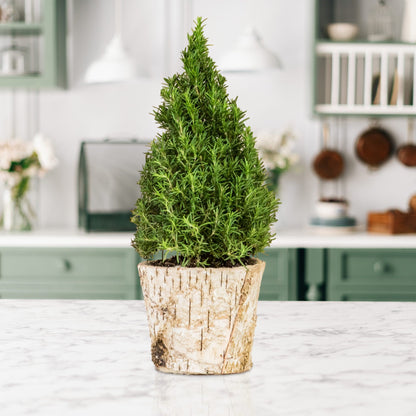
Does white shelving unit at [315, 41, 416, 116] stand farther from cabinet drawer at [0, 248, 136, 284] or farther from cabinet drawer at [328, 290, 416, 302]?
cabinet drawer at [0, 248, 136, 284]

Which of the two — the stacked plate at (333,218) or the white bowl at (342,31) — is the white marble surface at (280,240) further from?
the white bowl at (342,31)

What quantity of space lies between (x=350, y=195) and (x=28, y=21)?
193cm

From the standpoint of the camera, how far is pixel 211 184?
72 centimetres

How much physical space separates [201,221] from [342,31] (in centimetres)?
252

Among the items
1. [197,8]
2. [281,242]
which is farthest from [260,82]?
[281,242]

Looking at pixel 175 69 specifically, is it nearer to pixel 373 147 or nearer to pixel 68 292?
pixel 373 147

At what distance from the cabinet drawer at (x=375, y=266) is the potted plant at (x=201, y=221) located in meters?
2.09

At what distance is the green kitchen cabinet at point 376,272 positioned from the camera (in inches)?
109

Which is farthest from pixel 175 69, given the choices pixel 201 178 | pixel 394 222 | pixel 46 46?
pixel 201 178

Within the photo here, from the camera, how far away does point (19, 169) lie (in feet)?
9.77

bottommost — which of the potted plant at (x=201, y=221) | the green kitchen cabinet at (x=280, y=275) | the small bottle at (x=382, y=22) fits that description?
the green kitchen cabinet at (x=280, y=275)

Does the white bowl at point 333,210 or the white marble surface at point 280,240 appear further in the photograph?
the white bowl at point 333,210

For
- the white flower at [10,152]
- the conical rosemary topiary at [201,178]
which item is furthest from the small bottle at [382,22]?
the conical rosemary topiary at [201,178]

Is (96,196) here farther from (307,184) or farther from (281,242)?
(307,184)
